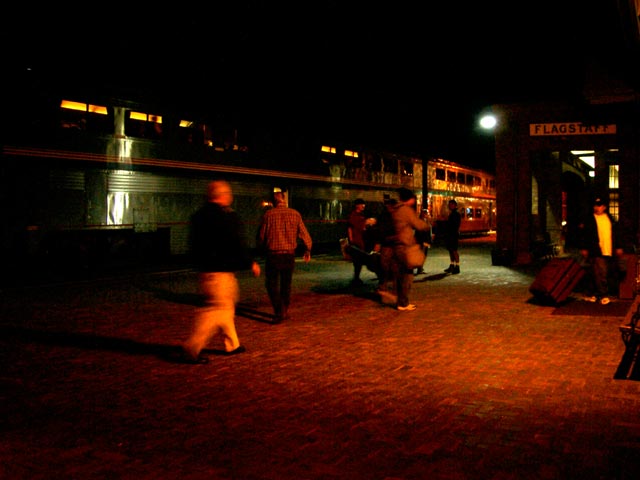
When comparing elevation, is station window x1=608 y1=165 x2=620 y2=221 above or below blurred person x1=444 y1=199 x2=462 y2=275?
above

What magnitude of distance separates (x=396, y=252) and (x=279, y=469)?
6138 mm

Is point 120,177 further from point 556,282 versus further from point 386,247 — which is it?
point 556,282

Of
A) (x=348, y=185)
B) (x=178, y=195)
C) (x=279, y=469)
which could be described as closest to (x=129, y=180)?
(x=178, y=195)

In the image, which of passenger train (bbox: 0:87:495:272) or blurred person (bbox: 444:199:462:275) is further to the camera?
blurred person (bbox: 444:199:462:275)

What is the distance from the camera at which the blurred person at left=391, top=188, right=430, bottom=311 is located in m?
9.60

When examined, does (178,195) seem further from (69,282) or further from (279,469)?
(279,469)

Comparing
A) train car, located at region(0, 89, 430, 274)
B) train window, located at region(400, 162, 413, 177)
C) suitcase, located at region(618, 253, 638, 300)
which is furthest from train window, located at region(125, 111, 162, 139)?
train window, located at region(400, 162, 413, 177)

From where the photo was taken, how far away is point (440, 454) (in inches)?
159

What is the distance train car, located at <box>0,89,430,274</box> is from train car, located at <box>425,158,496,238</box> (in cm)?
1249

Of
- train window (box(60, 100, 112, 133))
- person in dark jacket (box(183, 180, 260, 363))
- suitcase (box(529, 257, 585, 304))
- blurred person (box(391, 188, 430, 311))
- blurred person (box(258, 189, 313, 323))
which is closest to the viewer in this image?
person in dark jacket (box(183, 180, 260, 363))

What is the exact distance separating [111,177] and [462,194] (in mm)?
24808

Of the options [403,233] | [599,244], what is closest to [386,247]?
[403,233]

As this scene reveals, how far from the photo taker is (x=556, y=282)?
32.8ft

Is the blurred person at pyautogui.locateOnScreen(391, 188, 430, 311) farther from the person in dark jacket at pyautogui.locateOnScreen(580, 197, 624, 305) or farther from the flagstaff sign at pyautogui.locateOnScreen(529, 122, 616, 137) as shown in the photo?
the flagstaff sign at pyautogui.locateOnScreen(529, 122, 616, 137)
